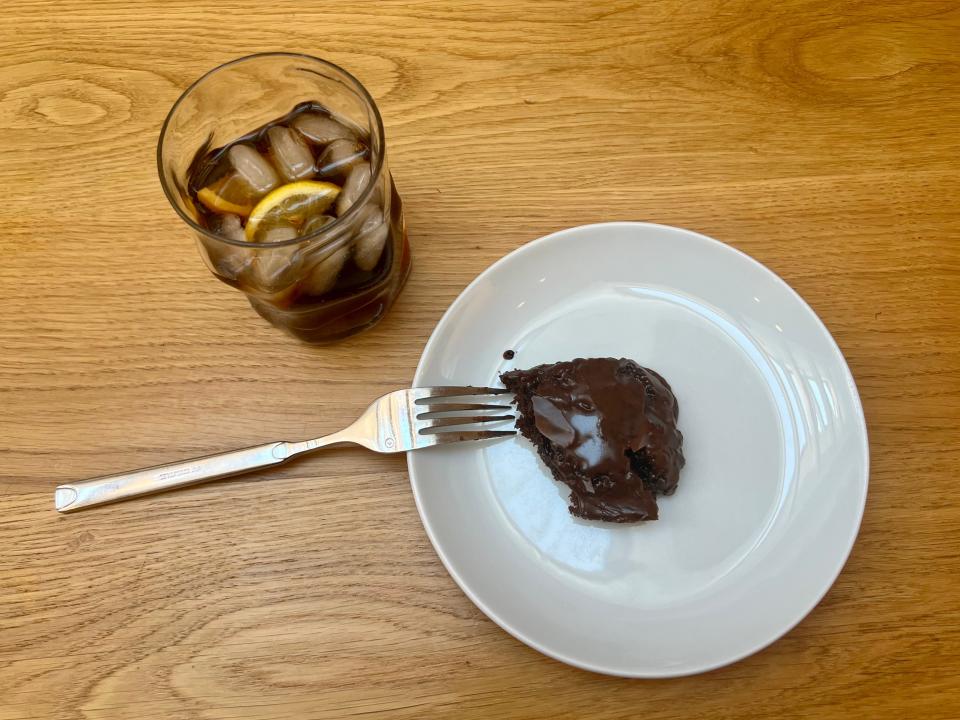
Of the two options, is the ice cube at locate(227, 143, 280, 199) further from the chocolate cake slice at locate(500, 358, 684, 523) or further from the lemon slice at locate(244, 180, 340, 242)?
the chocolate cake slice at locate(500, 358, 684, 523)

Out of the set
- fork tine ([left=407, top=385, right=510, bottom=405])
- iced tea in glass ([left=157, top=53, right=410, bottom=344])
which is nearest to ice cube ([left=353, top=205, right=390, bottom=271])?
iced tea in glass ([left=157, top=53, right=410, bottom=344])

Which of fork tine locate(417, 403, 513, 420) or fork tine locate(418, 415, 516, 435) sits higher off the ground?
fork tine locate(417, 403, 513, 420)

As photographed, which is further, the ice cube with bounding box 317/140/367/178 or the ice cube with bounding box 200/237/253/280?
the ice cube with bounding box 317/140/367/178

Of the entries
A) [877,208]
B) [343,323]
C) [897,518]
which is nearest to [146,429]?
[343,323]

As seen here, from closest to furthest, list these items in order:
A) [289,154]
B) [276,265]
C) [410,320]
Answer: [276,265] < [289,154] < [410,320]

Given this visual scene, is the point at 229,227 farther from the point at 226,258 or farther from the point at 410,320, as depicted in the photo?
the point at 410,320

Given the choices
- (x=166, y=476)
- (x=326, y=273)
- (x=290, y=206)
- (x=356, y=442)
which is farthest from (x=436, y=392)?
(x=166, y=476)

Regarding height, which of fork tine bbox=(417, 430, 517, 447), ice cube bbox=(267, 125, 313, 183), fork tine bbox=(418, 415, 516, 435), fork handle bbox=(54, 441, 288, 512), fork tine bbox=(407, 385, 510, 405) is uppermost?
ice cube bbox=(267, 125, 313, 183)
